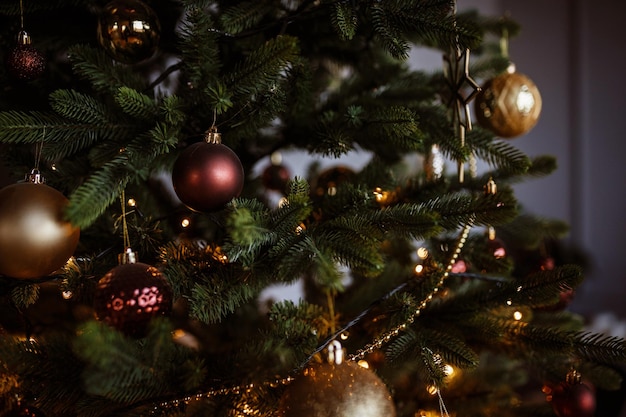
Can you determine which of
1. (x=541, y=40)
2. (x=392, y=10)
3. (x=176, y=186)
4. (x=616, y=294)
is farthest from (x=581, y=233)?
(x=176, y=186)

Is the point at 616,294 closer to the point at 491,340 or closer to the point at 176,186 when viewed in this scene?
the point at 491,340

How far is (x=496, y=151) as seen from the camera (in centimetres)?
65

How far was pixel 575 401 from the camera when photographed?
0.61 meters

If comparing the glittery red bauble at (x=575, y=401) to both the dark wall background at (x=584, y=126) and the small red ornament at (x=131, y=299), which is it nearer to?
the small red ornament at (x=131, y=299)

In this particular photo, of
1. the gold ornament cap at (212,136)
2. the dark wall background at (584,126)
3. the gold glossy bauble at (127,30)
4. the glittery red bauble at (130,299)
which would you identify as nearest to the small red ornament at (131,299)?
the glittery red bauble at (130,299)

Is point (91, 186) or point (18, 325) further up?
point (91, 186)

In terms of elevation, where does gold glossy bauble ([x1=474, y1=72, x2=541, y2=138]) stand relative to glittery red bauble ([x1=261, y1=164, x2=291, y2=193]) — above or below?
above

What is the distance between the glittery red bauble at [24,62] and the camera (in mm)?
569

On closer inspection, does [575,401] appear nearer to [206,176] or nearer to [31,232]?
[206,176]

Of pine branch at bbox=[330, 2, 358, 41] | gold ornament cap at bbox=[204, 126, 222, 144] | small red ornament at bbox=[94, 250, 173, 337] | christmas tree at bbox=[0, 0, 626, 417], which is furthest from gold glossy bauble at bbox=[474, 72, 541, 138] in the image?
small red ornament at bbox=[94, 250, 173, 337]

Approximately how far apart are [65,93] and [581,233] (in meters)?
2.13

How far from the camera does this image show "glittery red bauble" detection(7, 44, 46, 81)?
22.4 inches

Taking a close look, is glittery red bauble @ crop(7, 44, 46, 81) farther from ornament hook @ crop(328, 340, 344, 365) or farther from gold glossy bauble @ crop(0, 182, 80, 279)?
ornament hook @ crop(328, 340, 344, 365)

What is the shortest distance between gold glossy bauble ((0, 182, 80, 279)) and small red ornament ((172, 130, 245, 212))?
0.34 ft
